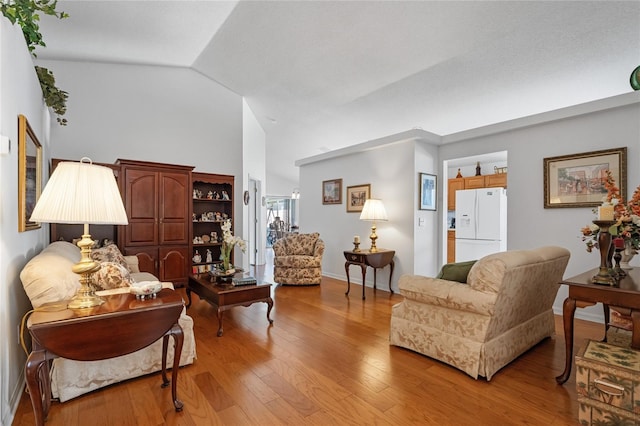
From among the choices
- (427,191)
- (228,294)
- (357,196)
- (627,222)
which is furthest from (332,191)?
(627,222)

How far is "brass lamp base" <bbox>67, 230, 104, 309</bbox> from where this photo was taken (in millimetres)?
1601

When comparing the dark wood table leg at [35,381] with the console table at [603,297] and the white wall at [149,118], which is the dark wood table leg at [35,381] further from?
the white wall at [149,118]

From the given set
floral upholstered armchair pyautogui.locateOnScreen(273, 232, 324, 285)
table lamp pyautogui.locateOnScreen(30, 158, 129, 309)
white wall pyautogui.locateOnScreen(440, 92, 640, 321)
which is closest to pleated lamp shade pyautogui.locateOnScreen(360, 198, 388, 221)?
floral upholstered armchair pyautogui.locateOnScreen(273, 232, 324, 285)

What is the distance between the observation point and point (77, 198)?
149 cm

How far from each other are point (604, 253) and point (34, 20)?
4029 mm

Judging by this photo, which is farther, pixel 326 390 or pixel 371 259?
pixel 371 259

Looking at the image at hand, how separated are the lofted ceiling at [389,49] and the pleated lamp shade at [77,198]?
2705 mm

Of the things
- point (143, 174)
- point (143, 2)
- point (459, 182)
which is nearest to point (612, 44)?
point (459, 182)

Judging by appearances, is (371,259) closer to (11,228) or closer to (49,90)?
(11,228)

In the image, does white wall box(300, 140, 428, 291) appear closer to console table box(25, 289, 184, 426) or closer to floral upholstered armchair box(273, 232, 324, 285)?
floral upholstered armchair box(273, 232, 324, 285)

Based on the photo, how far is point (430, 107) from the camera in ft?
15.9

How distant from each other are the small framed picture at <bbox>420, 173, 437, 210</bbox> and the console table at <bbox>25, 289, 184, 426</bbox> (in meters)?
3.67

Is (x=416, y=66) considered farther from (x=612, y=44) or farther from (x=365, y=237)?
(x=365, y=237)

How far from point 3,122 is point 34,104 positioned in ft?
4.11
